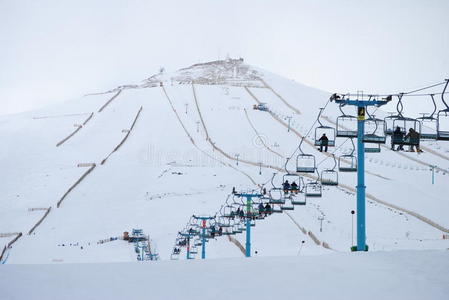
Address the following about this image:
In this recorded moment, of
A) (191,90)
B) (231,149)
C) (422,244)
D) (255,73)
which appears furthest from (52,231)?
(255,73)

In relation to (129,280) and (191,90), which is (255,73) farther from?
(129,280)

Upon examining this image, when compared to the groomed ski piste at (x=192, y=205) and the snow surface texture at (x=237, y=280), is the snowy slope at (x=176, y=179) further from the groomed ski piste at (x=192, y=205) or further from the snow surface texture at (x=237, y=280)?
the snow surface texture at (x=237, y=280)

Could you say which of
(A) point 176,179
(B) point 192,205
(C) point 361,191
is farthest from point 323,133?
(A) point 176,179

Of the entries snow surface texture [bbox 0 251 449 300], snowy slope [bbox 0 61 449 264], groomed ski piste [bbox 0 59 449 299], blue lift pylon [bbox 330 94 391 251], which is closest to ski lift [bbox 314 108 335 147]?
blue lift pylon [bbox 330 94 391 251]

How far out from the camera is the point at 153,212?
37.9 metres

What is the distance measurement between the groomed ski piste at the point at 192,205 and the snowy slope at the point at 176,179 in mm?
144

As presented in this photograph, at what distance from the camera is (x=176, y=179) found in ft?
153

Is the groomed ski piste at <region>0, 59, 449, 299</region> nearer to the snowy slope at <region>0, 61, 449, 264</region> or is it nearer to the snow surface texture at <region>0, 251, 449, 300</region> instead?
A: the snow surface texture at <region>0, 251, 449, 300</region>

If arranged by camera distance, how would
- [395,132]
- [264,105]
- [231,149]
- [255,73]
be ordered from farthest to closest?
1. [255,73]
2. [264,105]
3. [231,149]
4. [395,132]

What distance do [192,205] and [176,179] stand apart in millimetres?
8461

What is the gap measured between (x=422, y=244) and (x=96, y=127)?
48112 mm

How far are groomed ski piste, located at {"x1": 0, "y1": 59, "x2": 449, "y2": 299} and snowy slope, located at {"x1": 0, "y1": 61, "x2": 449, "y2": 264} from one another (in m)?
0.14

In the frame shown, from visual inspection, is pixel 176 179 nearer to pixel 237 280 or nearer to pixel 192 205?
pixel 192 205

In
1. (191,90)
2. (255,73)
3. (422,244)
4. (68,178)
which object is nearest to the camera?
(422,244)
